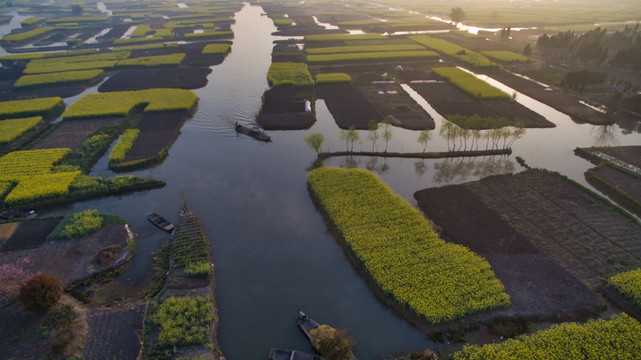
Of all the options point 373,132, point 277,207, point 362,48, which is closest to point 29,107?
point 277,207

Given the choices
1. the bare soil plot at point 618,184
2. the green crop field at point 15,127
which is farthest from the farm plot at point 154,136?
the bare soil plot at point 618,184

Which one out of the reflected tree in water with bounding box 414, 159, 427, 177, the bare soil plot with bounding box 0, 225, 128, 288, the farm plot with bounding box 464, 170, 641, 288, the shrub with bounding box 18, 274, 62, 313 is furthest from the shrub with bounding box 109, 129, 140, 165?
the farm plot with bounding box 464, 170, 641, 288

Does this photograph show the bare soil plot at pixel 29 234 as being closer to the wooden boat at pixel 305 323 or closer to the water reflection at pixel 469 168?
the wooden boat at pixel 305 323

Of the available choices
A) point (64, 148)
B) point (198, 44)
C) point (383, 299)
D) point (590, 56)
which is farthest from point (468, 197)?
point (198, 44)

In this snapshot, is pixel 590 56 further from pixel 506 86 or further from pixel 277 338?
pixel 277 338

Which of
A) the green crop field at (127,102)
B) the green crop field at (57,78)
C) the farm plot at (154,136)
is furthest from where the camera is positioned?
the green crop field at (57,78)

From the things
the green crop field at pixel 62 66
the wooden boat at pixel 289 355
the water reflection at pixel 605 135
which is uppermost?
the green crop field at pixel 62 66
